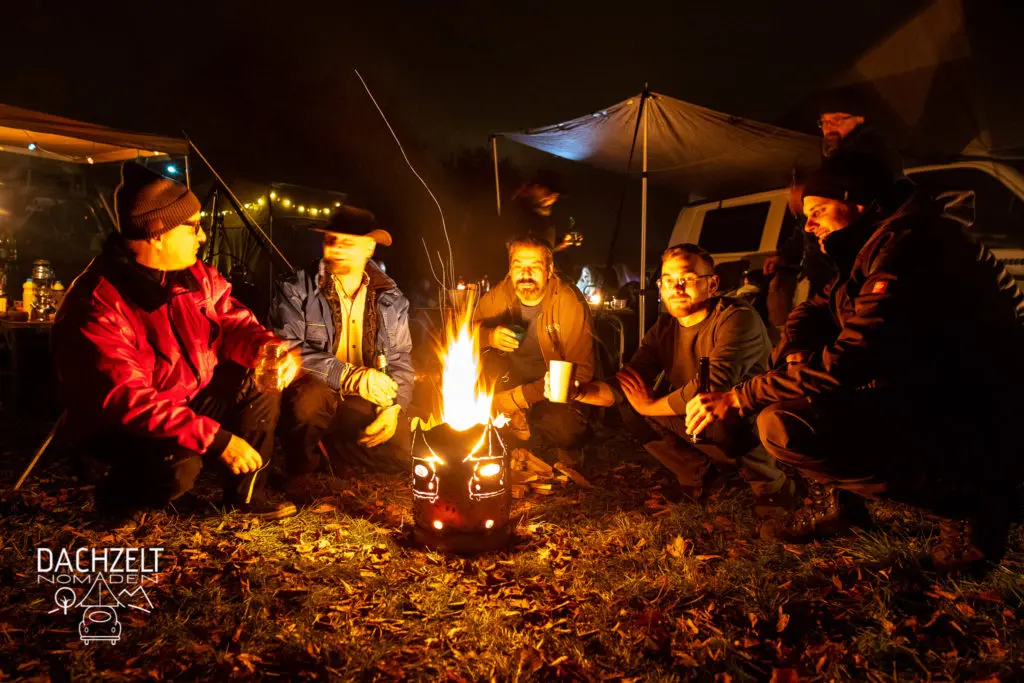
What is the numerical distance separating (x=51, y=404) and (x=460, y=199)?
79.3ft

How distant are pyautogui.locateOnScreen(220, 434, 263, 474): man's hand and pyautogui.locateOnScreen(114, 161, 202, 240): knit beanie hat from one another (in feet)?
4.06

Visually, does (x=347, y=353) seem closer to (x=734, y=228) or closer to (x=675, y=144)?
(x=734, y=228)

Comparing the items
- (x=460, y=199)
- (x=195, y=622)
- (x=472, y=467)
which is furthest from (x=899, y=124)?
(x=460, y=199)

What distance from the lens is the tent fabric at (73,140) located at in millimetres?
8641

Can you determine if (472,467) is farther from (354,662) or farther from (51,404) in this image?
(51,404)

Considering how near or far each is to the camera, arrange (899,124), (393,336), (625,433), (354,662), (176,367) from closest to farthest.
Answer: (354,662)
(176,367)
(393,336)
(625,433)
(899,124)

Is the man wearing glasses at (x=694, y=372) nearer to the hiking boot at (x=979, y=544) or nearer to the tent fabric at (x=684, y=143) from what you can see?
the hiking boot at (x=979, y=544)

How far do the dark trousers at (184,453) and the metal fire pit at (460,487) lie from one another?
1126mm

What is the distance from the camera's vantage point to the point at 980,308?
2850mm

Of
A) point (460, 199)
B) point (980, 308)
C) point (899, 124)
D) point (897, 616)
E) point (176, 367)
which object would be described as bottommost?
point (897, 616)

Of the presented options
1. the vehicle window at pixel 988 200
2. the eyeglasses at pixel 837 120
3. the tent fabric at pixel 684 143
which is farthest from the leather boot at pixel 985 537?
the vehicle window at pixel 988 200

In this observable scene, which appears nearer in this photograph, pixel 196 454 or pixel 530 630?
pixel 530 630

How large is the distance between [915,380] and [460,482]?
7.72ft

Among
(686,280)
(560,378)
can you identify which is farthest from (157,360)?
(686,280)
